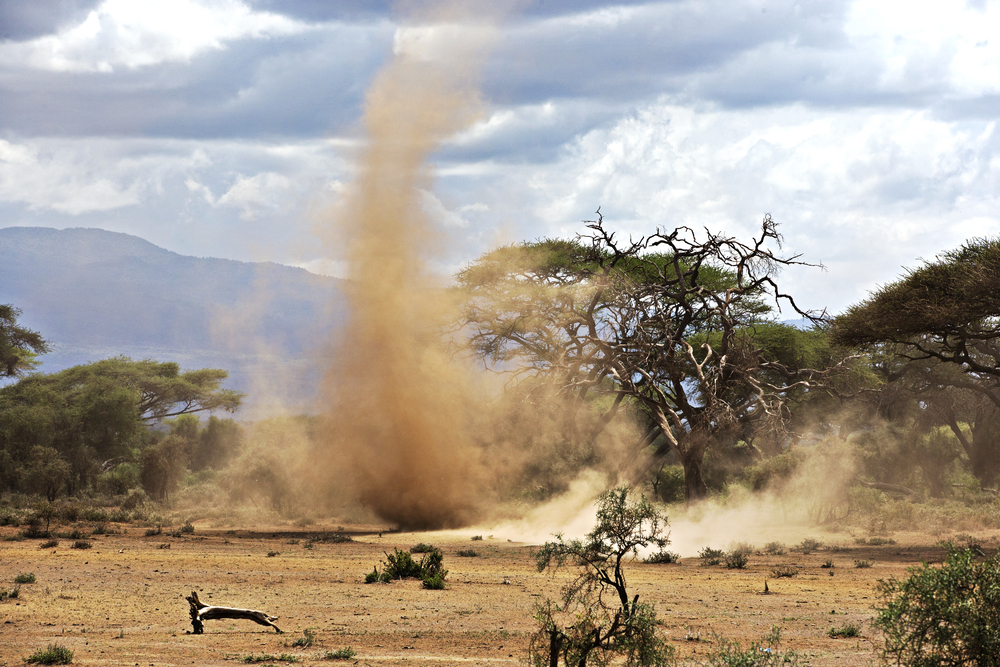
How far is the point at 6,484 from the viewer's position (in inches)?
1491

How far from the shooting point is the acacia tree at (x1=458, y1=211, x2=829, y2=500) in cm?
2638

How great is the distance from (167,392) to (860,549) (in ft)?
148

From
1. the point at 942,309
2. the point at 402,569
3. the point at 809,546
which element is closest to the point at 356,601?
the point at 402,569

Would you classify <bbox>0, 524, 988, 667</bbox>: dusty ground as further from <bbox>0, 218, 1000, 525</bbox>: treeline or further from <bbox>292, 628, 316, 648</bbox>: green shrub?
<bbox>0, 218, 1000, 525</bbox>: treeline

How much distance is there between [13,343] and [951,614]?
52.3 meters

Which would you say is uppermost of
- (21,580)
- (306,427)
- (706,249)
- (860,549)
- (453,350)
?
(706,249)

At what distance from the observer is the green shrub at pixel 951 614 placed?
290 inches

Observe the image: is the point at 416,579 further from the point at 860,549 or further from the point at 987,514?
the point at 987,514

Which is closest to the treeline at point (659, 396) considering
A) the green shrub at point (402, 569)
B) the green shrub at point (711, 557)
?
the green shrub at point (711, 557)

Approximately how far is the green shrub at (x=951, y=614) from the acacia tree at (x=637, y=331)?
16.6 m

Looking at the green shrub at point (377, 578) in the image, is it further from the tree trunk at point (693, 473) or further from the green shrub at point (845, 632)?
the tree trunk at point (693, 473)

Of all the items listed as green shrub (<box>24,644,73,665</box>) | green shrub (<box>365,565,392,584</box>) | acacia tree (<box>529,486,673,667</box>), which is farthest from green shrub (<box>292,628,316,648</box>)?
green shrub (<box>365,565,392,584</box>)

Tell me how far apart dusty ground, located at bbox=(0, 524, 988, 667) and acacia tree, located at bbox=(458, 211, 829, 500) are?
5062 millimetres

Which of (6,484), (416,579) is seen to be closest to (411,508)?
(416,579)
